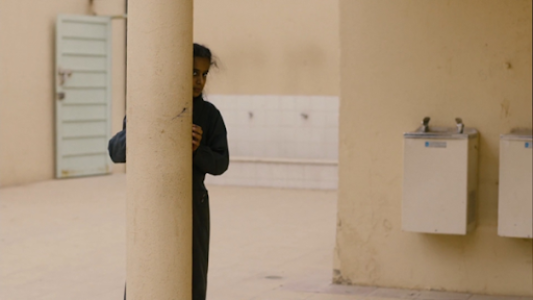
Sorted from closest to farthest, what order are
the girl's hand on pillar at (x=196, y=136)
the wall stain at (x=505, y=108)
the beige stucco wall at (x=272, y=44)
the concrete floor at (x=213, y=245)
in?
1. the girl's hand on pillar at (x=196, y=136)
2. the wall stain at (x=505, y=108)
3. the concrete floor at (x=213, y=245)
4. the beige stucco wall at (x=272, y=44)

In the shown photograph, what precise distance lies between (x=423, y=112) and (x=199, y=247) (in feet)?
7.57

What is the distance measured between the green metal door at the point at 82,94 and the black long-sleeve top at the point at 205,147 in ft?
25.0

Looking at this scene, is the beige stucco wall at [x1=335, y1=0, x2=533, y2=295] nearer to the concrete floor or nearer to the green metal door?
the concrete floor

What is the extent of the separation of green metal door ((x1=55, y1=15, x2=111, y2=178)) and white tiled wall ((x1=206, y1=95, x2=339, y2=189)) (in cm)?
158

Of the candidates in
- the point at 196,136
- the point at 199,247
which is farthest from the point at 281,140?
the point at 196,136

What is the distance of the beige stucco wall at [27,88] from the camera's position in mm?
10258

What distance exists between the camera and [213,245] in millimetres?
7055

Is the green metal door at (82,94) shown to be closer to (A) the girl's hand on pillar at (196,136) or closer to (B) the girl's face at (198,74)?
(B) the girl's face at (198,74)

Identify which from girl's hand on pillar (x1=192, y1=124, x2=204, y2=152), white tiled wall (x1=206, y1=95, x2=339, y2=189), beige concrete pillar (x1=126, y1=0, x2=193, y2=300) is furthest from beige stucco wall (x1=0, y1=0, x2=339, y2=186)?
beige concrete pillar (x1=126, y1=0, x2=193, y2=300)

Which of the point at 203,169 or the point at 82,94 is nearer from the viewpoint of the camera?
the point at 203,169

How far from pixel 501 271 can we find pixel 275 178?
544 cm

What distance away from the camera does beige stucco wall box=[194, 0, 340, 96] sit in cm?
1038

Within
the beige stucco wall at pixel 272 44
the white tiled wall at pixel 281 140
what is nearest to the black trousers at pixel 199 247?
the white tiled wall at pixel 281 140

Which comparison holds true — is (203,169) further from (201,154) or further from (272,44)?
(272,44)
